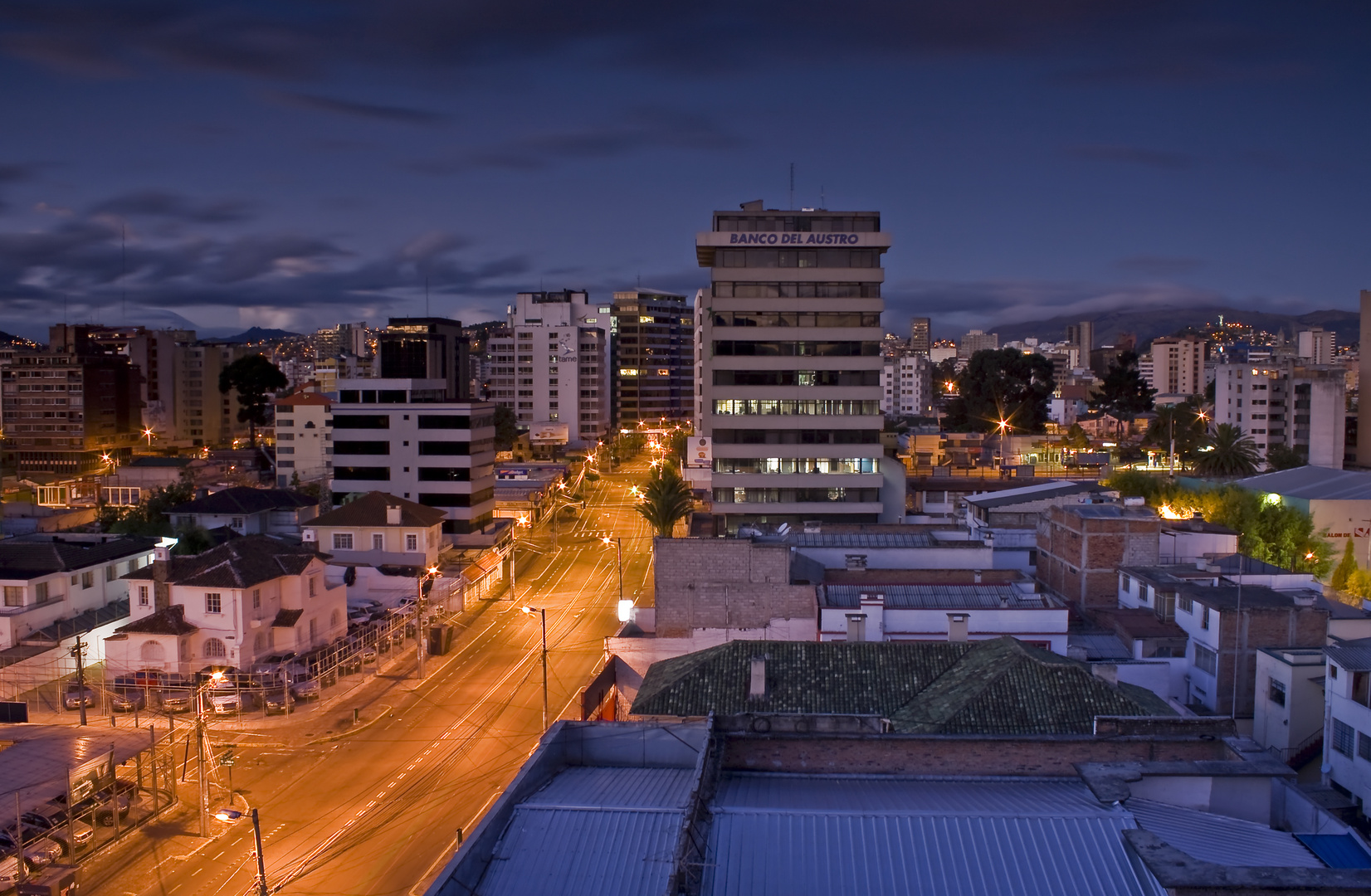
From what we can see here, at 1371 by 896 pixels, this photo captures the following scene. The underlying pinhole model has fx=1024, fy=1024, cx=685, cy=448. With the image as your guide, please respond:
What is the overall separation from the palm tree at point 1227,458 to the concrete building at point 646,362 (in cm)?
8727

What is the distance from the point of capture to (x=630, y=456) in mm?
127125

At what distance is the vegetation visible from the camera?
161 feet

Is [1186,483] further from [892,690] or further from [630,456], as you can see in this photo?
[630,456]

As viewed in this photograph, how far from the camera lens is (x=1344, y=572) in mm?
47156

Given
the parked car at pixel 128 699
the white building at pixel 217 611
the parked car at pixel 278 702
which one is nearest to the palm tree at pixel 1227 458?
the white building at pixel 217 611

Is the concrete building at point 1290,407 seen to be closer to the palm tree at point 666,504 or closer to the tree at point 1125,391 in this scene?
the tree at point 1125,391

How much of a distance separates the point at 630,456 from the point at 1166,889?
116 metres

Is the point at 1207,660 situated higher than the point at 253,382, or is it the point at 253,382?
the point at 253,382

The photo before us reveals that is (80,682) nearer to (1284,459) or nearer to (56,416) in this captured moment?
(1284,459)

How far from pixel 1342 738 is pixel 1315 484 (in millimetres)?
37053

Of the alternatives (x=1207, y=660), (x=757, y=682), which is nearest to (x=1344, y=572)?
(x=1207, y=660)

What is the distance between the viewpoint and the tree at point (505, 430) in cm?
11350

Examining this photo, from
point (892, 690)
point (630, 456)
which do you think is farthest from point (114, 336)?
point (892, 690)

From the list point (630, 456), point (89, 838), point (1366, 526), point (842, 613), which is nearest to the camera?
point (89, 838)
